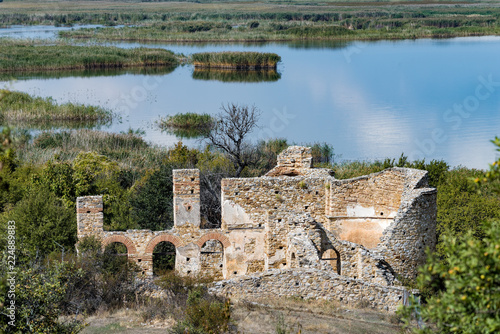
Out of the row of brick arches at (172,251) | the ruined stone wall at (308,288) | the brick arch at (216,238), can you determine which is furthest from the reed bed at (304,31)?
the ruined stone wall at (308,288)

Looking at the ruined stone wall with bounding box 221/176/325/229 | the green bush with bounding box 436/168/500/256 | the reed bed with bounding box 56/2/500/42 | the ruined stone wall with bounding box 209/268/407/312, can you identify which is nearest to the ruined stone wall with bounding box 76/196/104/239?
the ruined stone wall with bounding box 221/176/325/229

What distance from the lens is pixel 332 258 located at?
56.9 ft

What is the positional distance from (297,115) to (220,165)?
1940 centimetres

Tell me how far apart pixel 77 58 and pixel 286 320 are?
53949mm

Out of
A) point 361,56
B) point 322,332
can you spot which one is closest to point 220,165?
point 322,332

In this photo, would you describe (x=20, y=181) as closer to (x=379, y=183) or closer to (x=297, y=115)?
(x=379, y=183)

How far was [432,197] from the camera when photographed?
16.9 m

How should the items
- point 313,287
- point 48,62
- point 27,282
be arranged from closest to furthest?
point 27,282, point 313,287, point 48,62

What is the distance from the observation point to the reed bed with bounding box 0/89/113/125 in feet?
141

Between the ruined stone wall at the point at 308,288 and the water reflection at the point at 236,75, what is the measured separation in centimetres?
4462

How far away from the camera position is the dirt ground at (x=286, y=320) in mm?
13977

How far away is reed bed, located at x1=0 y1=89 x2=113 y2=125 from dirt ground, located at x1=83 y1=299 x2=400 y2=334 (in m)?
30.1

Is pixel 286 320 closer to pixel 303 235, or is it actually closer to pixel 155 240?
pixel 303 235

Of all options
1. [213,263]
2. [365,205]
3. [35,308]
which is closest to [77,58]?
[213,263]
